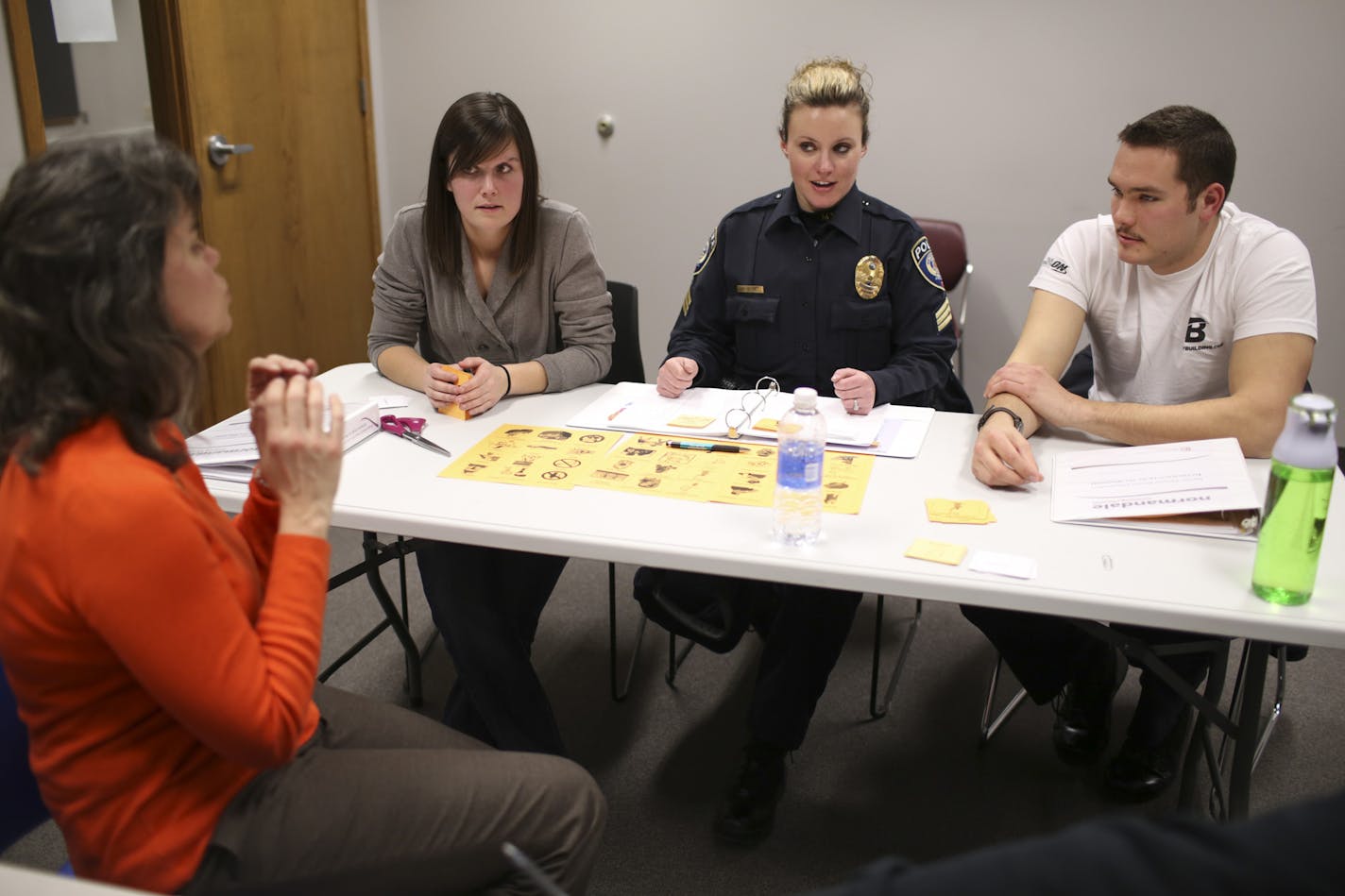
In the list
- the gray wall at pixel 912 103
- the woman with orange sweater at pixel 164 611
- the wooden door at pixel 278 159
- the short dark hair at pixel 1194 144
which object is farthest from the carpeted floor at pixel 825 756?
the gray wall at pixel 912 103

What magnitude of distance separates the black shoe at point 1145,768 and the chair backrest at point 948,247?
170 cm

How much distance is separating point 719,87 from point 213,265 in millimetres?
2978

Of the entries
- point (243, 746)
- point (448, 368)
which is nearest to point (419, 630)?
point (448, 368)

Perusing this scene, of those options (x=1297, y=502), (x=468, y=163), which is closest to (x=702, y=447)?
(x=468, y=163)

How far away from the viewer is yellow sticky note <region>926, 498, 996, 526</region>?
158 centimetres

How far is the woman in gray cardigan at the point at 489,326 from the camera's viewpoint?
6.32 ft

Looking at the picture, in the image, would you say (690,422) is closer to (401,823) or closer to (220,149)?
(401,823)

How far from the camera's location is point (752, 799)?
1.99m

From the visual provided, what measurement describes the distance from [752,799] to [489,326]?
1.11 meters

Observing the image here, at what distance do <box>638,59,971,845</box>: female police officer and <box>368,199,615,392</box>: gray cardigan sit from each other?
0.24 meters

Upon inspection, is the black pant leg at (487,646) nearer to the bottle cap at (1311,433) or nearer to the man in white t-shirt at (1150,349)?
the man in white t-shirt at (1150,349)

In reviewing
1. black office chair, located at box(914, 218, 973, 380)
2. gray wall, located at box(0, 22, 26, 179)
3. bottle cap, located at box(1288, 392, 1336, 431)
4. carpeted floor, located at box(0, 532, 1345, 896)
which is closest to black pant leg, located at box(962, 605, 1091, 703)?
carpeted floor, located at box(0, 532, 1345, 896)

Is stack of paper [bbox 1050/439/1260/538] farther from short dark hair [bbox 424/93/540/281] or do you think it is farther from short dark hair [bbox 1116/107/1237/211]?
short dark hair [bbox 424/93/540/281]

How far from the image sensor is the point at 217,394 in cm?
349
